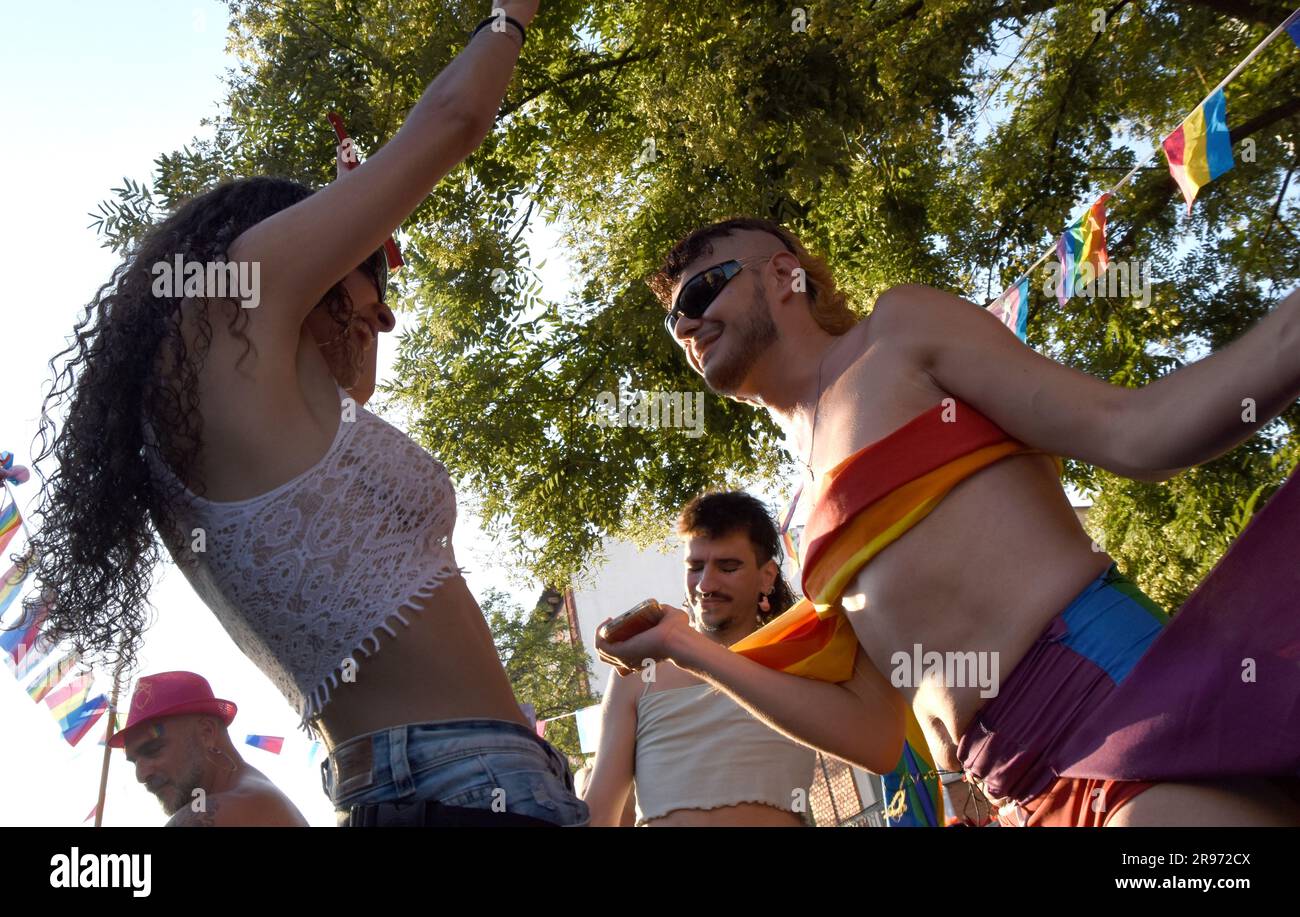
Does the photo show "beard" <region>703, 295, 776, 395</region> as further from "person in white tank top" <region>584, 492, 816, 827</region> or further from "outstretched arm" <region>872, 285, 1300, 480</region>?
"person in white tank top" <region>584, 492, 816, 827</region>

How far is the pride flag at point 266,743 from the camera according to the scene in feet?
30.6

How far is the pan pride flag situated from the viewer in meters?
5.00

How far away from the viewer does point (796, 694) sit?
2.44 m

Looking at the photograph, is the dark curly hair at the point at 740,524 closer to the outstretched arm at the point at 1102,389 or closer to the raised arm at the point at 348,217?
the outstretched arm at the point at 1102,389

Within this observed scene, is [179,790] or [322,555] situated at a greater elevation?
[179,790]

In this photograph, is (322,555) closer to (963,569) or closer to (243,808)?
(963,569)

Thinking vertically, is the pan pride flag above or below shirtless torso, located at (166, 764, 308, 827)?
above

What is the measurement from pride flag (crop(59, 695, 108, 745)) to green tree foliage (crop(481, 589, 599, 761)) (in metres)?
16.0

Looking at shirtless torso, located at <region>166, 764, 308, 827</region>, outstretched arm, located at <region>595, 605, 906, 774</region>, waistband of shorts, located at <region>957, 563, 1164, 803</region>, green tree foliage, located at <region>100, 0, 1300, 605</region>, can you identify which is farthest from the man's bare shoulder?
green tree foliage, located at <region>100, 0, 1300, 605</region>

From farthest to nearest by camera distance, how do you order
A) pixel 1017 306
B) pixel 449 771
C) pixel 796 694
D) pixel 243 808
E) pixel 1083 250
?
pixel 1017 306 → pixel 1083 250 → pixel 243 808 → pixel 796 694 → pixel 449 771

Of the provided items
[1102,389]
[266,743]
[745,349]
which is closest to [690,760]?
[745,349]

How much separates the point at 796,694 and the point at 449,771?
1.05m
